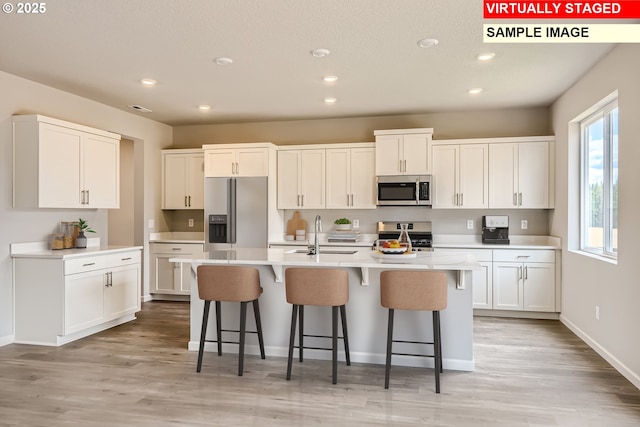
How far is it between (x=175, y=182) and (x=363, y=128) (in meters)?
2.92

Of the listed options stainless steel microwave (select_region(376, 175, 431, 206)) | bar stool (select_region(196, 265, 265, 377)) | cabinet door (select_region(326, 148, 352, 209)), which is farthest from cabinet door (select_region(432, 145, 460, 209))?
bar stool (select_region(196, 265, 265, 377))

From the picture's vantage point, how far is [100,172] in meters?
4.92

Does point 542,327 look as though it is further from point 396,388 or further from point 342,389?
point 342,389

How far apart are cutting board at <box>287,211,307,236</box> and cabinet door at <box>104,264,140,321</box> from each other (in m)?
2.16

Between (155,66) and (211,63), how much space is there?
1.75 ft

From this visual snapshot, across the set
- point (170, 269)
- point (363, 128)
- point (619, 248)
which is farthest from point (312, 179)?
point (619, 248)

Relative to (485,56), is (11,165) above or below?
below

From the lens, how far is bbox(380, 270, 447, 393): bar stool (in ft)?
10.1

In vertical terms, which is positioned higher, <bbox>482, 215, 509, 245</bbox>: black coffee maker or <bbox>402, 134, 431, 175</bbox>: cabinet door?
<bbox>402, 134, 431, 175</bbox>: cabinet door

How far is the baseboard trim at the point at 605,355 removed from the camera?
3178 mm

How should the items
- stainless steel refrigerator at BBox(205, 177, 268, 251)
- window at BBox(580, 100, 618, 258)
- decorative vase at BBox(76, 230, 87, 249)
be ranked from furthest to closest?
stainless steel refrigerator at BBox(205, 177, 268, 251) → decorative vase at BBox(76, 230, 87, 249) → window at BBox(580, 100, 618, 258)

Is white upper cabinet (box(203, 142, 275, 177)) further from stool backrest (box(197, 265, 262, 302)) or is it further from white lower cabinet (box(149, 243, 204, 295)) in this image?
stool backrest (box(197, 265, 262, 302))

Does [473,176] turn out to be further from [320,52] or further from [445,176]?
[320,52]

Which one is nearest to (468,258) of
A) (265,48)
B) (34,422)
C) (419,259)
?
(419,259)
